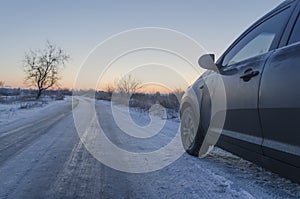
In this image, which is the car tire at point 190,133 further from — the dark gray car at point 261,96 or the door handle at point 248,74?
the door handle at point 248,74

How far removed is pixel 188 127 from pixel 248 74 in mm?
1924

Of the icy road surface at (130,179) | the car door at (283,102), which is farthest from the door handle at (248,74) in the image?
the icy road surface at (130,179)

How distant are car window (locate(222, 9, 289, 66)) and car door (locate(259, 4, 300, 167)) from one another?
0.76 feet

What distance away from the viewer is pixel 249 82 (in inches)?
110

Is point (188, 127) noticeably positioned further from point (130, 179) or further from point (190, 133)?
point (130, 179)

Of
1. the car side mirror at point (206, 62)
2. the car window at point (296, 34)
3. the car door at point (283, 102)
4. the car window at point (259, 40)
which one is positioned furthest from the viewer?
the car side mirror at point (206, 62)

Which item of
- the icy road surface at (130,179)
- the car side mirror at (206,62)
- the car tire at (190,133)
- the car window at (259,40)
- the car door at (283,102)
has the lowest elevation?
the icy road surface at (130,179)

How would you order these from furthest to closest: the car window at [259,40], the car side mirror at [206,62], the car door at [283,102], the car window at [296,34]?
the car side mirror at [206,62] → the car window at [259,40] → the car window at [296,34] → the car door at [283,102]

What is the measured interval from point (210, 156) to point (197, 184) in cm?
153

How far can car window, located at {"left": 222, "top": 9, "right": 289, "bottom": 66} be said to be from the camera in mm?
2836

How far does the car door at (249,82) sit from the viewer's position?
2.73 metres

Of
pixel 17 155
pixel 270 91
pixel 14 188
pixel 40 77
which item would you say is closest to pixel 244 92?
pixel 270 91

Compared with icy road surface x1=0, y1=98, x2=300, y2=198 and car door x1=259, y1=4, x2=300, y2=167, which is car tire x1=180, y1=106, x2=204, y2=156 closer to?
icy road surface x1=0, y1=98, x2=300, y2=198

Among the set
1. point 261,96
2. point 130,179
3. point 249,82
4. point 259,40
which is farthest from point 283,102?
point 130,179
